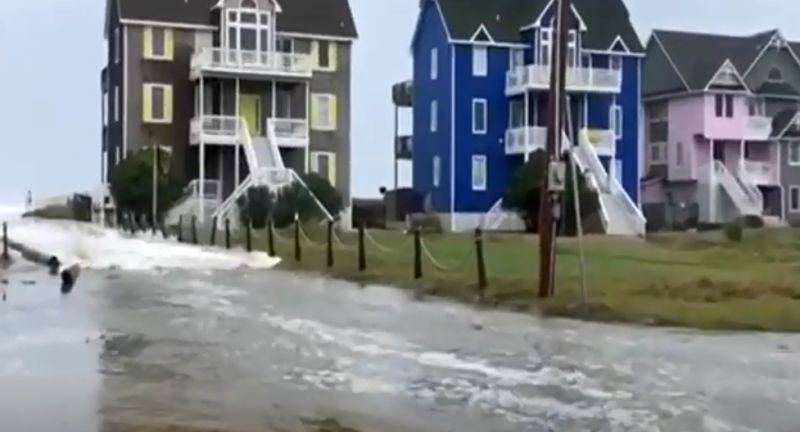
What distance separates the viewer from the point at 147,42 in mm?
61188

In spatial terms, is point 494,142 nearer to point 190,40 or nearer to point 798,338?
point 190,40

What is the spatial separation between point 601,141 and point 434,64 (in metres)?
8.93

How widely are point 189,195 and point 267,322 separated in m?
40.4

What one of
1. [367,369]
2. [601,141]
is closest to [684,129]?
[601,141]

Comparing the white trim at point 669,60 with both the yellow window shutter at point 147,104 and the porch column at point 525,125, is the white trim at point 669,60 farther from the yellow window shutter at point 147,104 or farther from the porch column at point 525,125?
the yellow window shutter at point 147,104

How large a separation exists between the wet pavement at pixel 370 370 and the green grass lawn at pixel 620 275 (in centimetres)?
148

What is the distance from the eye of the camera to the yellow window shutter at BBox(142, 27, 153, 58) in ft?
201

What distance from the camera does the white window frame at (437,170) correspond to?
65875 mm

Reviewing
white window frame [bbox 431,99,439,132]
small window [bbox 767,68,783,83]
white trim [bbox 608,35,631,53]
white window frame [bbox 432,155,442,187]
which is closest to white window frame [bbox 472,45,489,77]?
white window frame [bbox 431,99,439,132]

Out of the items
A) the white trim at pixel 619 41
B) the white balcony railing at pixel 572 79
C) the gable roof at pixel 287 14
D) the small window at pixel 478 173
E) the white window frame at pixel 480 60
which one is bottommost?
the small window at pixel 478 173

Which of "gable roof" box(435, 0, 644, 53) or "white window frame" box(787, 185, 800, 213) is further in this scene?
"white window frame" box(787, 185, 800, 213)

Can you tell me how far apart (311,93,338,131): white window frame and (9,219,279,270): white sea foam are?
16.4 m

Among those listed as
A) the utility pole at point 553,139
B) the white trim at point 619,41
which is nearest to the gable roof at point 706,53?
the white trim at point 619,41

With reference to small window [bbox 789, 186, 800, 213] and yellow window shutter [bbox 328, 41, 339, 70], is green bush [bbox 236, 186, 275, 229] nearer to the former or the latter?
yellow window shutter [bbox 328, 41, 339, 70]
